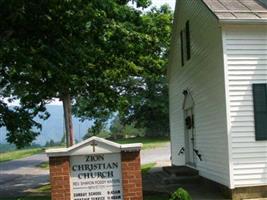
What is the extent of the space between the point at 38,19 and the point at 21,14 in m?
1.20

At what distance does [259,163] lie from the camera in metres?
14.0

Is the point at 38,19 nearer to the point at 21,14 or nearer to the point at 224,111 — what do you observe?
the point at 21,14

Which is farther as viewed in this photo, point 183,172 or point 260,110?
point 183,172

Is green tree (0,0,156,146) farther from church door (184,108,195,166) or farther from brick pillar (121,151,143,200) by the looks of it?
brick pillar (121,151,143,200)

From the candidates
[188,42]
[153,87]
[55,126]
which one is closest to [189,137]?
[188,42]

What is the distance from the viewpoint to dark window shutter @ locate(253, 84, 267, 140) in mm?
14000

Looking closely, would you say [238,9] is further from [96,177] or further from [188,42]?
[96,177]

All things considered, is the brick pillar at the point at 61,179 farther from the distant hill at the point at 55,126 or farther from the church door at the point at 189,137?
the distant hill at the point at 55,126

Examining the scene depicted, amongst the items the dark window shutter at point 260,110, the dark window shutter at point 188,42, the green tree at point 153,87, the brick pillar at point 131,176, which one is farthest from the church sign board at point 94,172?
the green tree at point 153,87

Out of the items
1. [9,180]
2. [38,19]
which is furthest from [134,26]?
[9,180]

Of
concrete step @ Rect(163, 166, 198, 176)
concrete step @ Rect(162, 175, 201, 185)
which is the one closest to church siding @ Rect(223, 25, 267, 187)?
concrete step @ Rect(162, 175, 201, 185)

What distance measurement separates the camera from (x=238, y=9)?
1471 cm

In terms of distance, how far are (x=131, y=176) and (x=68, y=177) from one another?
3.79 ft

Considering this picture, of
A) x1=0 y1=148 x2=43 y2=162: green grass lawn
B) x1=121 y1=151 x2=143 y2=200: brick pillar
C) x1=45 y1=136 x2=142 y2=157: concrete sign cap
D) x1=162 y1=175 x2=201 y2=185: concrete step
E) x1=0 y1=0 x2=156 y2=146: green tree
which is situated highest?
x1=0 y1=0 x2=156 y2=146: green tree
